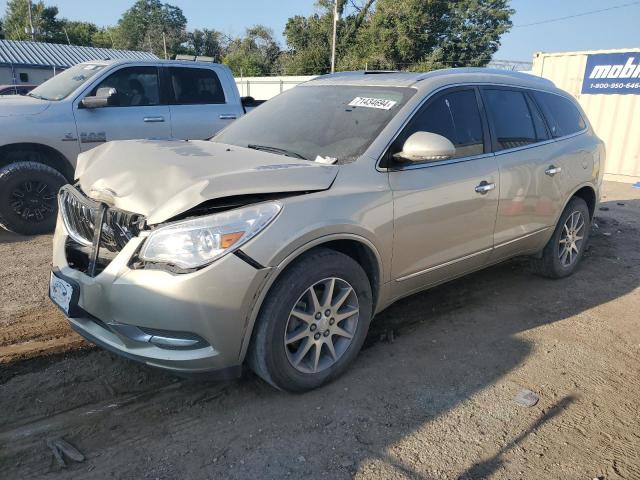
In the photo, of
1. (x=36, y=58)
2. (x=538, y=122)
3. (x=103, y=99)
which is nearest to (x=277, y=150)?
(x=538, y=122)

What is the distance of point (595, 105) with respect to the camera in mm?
11383

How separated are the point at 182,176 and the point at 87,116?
4.06 m

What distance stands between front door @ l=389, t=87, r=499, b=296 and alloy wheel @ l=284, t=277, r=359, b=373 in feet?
1.45

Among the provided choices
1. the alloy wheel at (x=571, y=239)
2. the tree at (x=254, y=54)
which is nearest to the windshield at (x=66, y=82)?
the alloy wheel at (x=571, y=239)

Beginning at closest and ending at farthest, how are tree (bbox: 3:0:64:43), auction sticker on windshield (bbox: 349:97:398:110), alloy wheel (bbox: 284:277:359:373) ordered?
alloy wheel (bbox: 284:277:359:373) → auction sticker on windshield (bbox: 349:97:398:110) → tree (bbox: 3:0:64:43)

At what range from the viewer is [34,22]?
59.6 m

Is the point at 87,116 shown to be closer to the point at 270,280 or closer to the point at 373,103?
the point at 373,103

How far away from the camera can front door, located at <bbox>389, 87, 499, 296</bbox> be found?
10.6 ft

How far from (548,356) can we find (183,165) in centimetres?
268

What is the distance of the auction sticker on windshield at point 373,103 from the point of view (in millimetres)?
3436

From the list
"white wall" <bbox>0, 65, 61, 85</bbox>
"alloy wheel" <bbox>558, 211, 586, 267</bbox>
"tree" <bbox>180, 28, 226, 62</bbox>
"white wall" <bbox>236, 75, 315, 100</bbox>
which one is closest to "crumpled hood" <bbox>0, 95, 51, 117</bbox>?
"alloy wheel" <bbox>558, 211, 586, 267</bbox>

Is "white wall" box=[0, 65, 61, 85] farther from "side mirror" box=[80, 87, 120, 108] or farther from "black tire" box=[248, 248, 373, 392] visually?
"black tire" box=[248, 248, 373, 392]

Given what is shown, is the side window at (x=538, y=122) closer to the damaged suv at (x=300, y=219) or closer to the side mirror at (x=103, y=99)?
the damaged suv at (x=300, y=219)

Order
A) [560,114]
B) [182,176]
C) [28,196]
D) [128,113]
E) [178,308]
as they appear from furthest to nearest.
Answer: [128,113] < [28,196] < [560,114] < [182,176] < [178,308]
